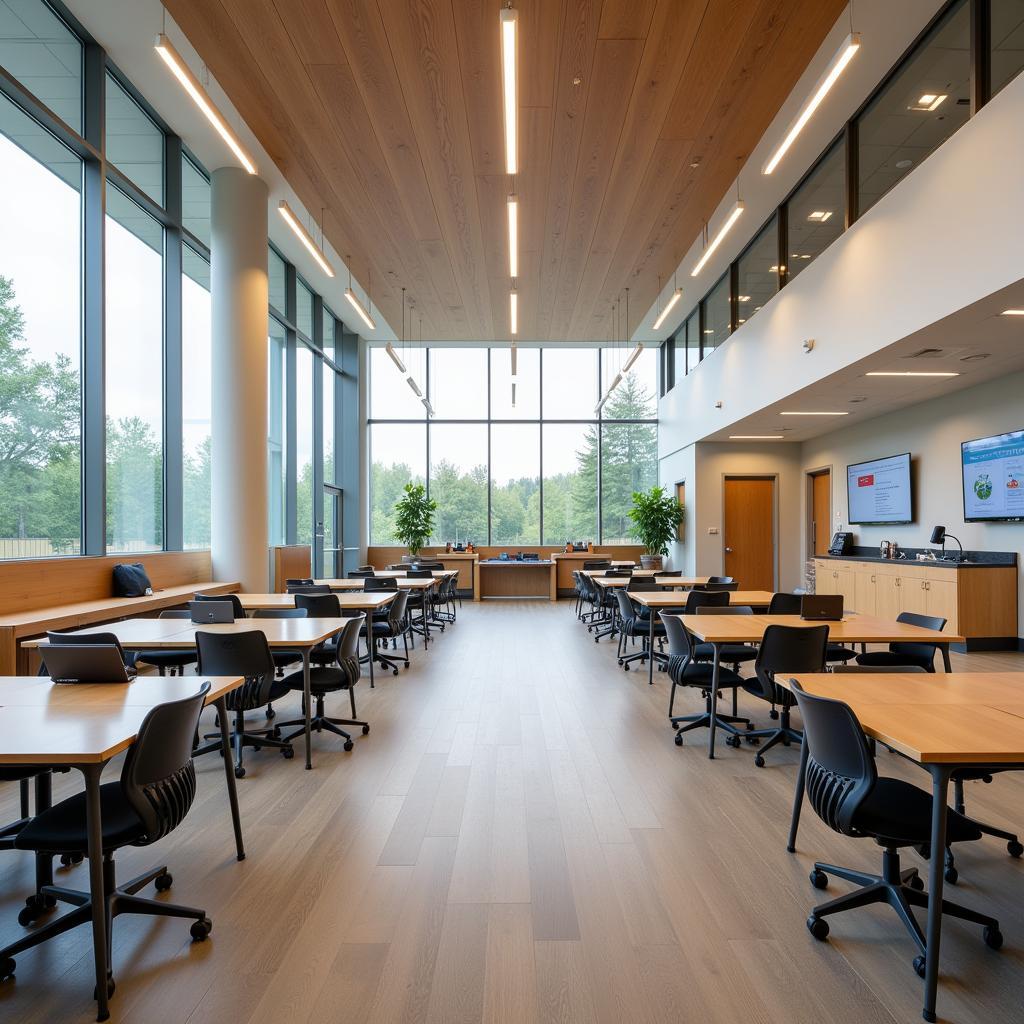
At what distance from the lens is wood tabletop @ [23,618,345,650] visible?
376 centimetres

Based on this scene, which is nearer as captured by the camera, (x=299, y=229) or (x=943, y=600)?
(x=299, y=229)

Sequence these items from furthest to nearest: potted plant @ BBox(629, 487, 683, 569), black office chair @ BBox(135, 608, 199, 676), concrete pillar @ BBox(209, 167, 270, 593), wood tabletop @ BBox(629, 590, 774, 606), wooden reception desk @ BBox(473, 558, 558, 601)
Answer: wooden reception desk @ BBox(473, 558, 558, 601)
potted plant @ BBox(629, 487, 683, 569)
concrete pillar @ BBox(209, 167, 270, 593)
wood tabletop @ BBox(629, 590, 774, 606)
black office chair @ BBox(135, 608, 199, 676)

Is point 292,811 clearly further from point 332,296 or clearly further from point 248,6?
point 332,296

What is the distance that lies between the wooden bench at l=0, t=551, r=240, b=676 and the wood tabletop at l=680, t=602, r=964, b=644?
417 centimetres

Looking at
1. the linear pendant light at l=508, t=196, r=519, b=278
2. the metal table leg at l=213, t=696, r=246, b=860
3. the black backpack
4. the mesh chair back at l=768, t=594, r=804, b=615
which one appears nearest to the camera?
the metal table leg at l=213, t=696, r=246, b=860

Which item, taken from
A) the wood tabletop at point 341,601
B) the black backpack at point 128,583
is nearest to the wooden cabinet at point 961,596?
the wood tabletop at point 341,601

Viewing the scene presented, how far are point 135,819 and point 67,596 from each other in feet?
13.0

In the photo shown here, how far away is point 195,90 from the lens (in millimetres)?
4527

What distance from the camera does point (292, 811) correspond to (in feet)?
10.8

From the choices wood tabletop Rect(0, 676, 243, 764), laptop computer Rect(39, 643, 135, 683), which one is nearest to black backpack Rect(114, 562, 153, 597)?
wood tabletop Rect(0, 676, 243, 764)

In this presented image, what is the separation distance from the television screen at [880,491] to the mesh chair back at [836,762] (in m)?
7.18

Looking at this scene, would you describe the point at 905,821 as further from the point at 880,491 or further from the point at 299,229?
the point at 880,491

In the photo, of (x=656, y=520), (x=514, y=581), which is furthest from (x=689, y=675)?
(x=514, y=581)

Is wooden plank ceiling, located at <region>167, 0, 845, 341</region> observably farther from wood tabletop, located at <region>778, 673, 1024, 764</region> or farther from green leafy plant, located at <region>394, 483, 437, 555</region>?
green leafy plant, located at <region>394, 483, 437, 555</region>
